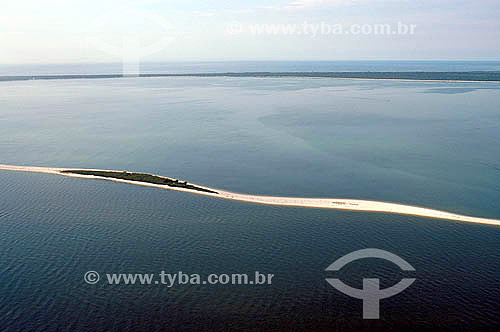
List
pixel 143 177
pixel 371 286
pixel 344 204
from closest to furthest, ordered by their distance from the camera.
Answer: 1. pixel 371 286
2. pixel 344 204
3. pixel 143 177

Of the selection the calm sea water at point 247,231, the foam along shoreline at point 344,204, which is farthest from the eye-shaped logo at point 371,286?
the foam along shoreline at point 344,204

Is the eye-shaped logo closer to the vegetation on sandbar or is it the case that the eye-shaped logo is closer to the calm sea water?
the calm sea water

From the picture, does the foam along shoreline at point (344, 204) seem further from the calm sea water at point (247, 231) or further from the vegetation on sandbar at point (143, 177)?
the calm sea water at point (247, 231)

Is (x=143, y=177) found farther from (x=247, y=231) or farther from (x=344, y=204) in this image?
(x=344, y=204)

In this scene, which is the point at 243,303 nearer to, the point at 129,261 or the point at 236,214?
the point at 129,261

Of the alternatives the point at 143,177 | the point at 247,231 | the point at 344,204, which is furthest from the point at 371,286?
the point at 143,177

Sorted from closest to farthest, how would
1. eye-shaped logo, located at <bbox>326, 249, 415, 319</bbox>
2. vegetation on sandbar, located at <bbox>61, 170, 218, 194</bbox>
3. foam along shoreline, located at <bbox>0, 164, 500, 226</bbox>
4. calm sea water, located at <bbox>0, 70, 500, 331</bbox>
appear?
calm sea water, located at <bbox>0, 70, 500, 331</bbox> → eye-shaped logo, located at <bbox>326, 249, 415, 319</bbox> → foam along shoreline, located at <bbox>0, 164, 500, 226</bbox> → vegetation on sandbar, located at <bbox>61, 170, 218, 194</bbox>

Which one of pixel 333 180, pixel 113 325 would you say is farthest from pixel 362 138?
pixel 113 325

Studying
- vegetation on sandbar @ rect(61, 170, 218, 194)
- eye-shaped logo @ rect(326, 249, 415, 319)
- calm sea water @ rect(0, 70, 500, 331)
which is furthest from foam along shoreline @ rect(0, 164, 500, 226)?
eye-shaped logo @ rect(326, 249, 415, 319)
